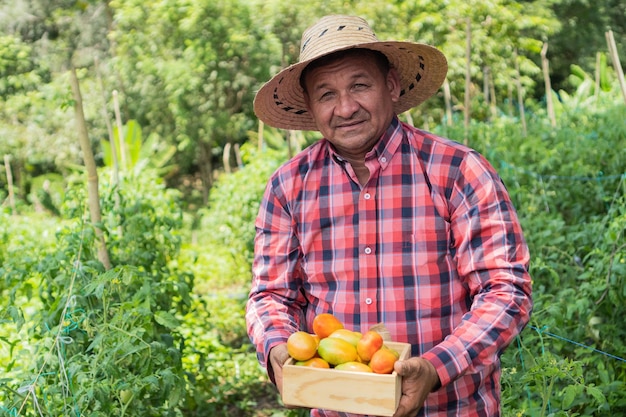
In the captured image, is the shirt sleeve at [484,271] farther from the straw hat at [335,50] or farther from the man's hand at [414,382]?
the straw hat at [335,50]

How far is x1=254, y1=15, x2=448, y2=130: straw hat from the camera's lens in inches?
70.1

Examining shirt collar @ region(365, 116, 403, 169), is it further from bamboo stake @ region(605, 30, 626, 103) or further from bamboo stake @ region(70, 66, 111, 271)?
bamboo stake @ region(605, 30, 626, 103)

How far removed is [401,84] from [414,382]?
34.9 inches

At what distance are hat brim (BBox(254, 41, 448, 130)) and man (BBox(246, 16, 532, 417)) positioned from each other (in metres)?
0.01

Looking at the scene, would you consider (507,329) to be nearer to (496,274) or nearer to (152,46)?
(496,274)

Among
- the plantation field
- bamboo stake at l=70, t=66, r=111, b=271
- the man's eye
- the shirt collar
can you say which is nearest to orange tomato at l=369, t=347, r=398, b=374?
the shirt collar

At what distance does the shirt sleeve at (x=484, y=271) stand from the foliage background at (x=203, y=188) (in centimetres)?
64

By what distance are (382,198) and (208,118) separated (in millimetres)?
10478

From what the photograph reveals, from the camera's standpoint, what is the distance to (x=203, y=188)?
1352 cm

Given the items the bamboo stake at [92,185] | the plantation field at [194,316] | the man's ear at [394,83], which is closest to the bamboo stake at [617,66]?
the plantation field at [194,316]

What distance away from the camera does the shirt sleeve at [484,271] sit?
1585 mm

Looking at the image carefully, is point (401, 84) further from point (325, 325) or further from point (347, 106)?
point (325, 325)

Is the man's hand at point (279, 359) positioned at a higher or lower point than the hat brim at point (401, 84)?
lower

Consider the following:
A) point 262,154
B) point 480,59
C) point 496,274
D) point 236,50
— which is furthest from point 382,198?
point 480,59
